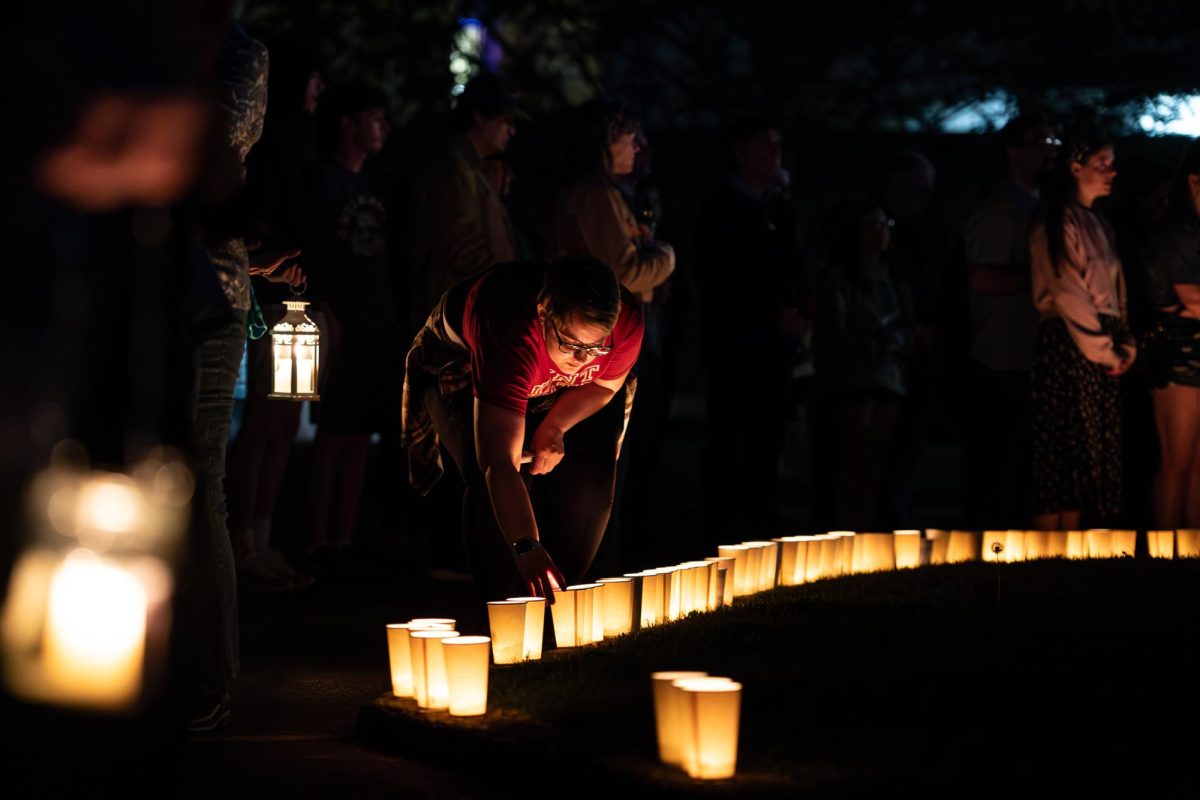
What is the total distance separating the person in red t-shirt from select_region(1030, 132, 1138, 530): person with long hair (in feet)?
8.81

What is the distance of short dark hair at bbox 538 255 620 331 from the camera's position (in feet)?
19.6

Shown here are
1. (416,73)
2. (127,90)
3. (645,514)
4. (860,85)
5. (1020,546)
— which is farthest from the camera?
(860,85)

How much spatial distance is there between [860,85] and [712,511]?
1401 centimetres

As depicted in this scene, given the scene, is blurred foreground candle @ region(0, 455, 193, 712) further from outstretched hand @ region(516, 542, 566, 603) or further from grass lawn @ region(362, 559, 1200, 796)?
outstretched hand @ region(516, 542, 566, 603)

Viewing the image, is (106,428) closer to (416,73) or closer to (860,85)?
(416,73)

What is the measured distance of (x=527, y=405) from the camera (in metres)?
6.71

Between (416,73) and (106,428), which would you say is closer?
(106,428)

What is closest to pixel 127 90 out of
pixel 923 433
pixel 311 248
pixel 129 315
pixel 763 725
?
pixel 129 315

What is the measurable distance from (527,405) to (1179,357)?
152 inches

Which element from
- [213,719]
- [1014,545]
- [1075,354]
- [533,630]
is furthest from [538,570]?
[1075,354]

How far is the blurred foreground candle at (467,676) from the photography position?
499 centimetres

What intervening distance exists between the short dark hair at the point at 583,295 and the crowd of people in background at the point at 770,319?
1.64ft

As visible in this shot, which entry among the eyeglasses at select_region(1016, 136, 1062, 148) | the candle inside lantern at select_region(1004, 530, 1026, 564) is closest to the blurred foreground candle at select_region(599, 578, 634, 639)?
the candle inside lantern at select_region(1004, 530, 1026, 564)

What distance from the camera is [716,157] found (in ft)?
81.1
